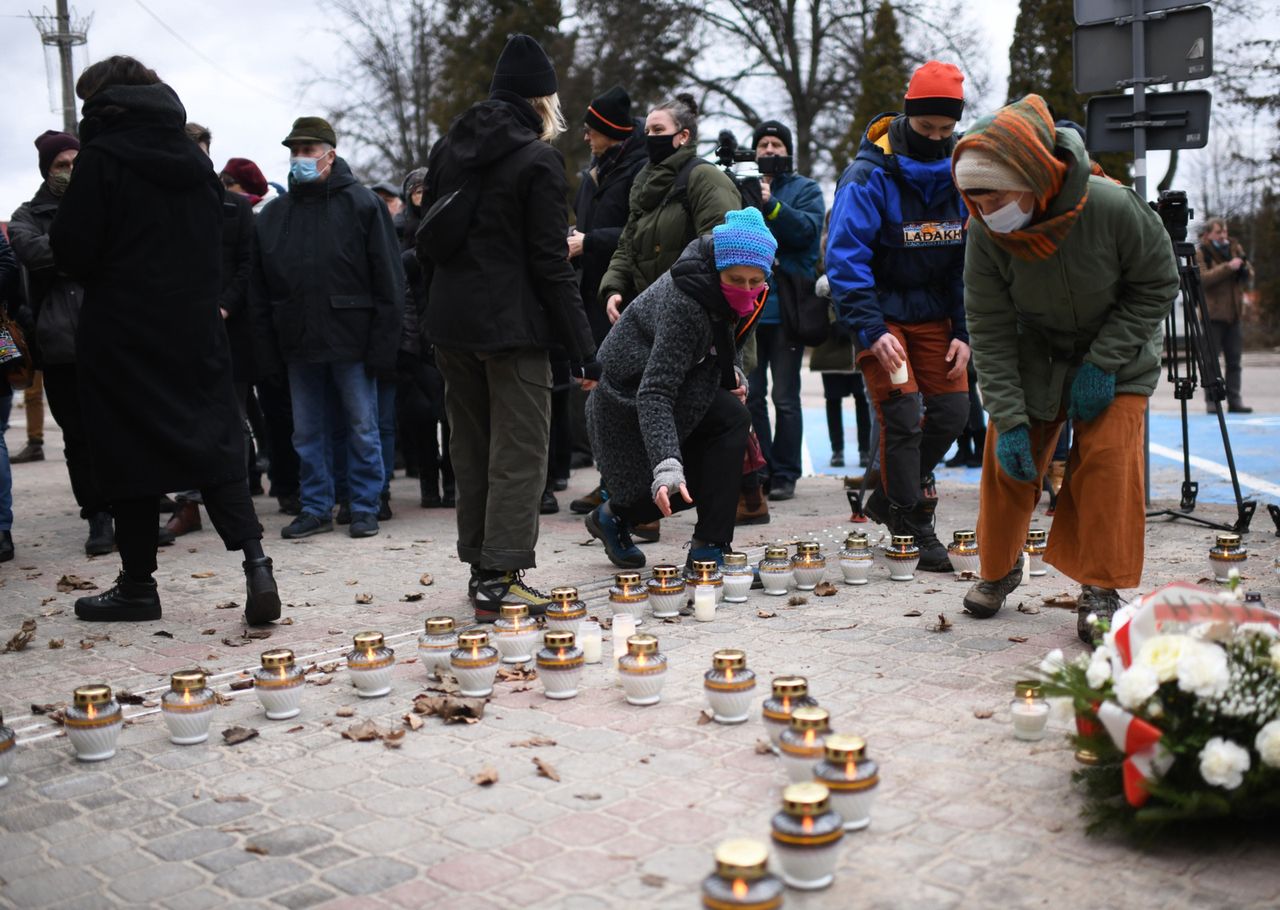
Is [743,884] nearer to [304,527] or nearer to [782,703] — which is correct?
[782,703]

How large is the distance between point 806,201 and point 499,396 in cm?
409

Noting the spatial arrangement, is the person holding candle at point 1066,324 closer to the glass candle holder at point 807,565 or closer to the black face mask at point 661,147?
the glass candle holder at point 807,565

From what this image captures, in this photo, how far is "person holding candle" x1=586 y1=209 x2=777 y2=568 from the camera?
5.79 m

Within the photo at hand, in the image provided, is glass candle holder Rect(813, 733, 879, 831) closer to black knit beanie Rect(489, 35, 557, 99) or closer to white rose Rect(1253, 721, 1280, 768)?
white rose Rect(1253, 721, 1280, 768)

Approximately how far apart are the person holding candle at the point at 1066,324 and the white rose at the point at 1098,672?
1394mm

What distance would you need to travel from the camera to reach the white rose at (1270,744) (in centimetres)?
292

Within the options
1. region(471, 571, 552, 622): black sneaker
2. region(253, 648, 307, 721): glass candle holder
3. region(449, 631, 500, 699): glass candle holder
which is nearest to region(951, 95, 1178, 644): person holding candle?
region(471, 571, 552, 622): black sneaker

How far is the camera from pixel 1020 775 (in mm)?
3561

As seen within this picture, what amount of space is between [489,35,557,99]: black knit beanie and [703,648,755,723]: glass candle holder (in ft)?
9.26

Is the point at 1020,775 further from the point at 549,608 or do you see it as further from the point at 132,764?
the point at 132,764

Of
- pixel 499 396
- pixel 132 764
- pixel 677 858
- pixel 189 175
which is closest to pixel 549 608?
pixel 499 396

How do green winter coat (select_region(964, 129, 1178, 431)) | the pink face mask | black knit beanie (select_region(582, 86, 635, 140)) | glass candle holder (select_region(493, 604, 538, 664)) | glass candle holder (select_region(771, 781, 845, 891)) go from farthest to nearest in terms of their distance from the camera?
black knit beanie (select_region(582, 86, 635, 140)), the pink face mask, glass candle holder (select_region(493, 604, 538, 664)), green winter coat (select_region(964, 129, 1178, 431)), glass candle holder (select_region(771, 781, 845, 891))

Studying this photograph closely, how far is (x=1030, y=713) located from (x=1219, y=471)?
23.9 feet

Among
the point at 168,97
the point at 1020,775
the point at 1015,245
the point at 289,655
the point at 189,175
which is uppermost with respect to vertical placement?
the point at 168,97
